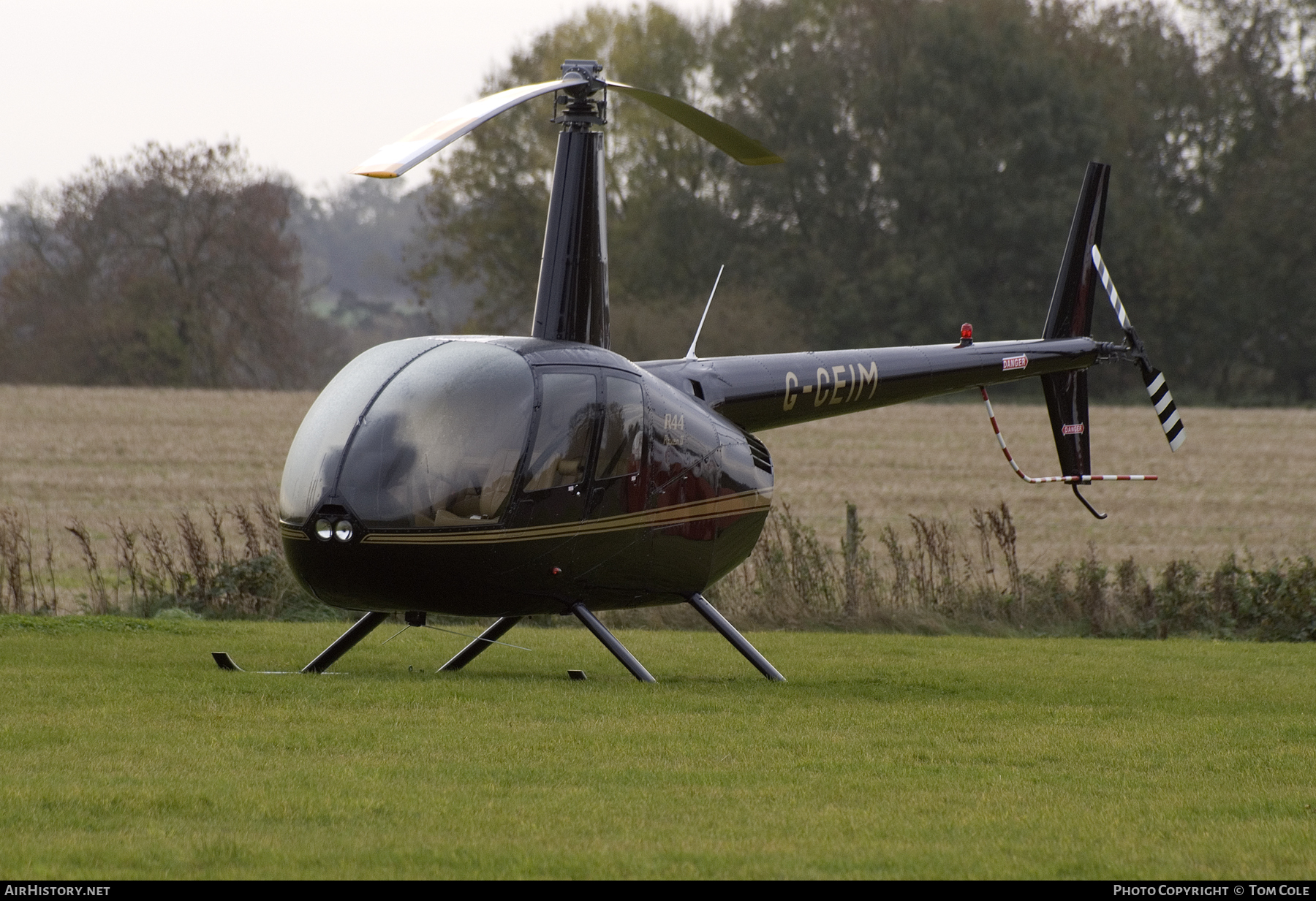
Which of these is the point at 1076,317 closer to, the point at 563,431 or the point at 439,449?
the point at 563,431

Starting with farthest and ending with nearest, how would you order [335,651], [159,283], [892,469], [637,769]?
[159,283], [892,469], [335,651], [637,769]

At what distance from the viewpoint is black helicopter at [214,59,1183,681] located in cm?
876

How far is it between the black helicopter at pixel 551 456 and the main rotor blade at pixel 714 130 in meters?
0.02

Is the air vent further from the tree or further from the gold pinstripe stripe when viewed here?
the tree

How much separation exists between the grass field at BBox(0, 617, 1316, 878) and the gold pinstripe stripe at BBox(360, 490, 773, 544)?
38.1 inches

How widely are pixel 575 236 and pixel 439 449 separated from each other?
213cm

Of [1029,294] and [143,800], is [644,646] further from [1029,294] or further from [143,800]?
[1029,294]

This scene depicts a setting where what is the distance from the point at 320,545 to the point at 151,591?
6.94 metres

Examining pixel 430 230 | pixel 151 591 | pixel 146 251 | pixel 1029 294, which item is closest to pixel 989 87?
pixel 1029 294

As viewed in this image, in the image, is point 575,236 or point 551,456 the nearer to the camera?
point 551,456

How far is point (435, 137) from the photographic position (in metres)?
8.09

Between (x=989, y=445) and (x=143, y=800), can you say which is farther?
(x=989, y=445)

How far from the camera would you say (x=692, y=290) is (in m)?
57.5

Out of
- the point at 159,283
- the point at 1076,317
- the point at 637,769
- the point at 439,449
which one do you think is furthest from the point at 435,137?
the point at 159,283
